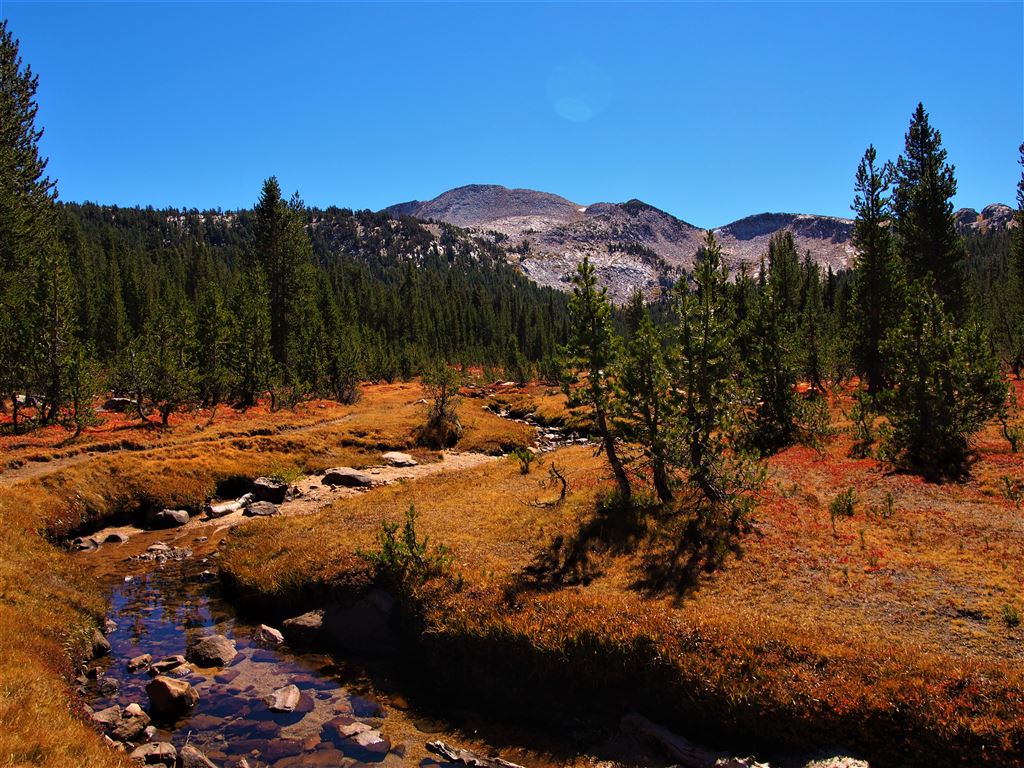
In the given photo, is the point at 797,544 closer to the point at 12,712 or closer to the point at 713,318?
the point at 713,318

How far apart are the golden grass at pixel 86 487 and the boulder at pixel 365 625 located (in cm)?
675

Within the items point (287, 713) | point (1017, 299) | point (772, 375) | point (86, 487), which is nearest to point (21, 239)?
point (86, 487)

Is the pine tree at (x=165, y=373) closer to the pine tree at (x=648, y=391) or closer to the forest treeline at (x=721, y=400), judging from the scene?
the forest treeline at (x=721, y=400)

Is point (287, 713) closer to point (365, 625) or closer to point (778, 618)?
point (365, 625)

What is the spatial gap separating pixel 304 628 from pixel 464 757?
8057 mm

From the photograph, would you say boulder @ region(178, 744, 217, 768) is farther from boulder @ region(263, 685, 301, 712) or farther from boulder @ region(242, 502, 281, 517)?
boulder @ region(242, 502, 281, 517)

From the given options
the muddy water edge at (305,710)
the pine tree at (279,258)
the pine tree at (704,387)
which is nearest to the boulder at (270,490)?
the muddy water edge at (305,710)

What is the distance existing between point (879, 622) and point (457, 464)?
3437 centimetres

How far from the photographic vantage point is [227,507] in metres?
32.9

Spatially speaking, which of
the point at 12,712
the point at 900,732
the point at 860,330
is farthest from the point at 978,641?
the point at 860,330

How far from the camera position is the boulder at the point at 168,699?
13930 mm

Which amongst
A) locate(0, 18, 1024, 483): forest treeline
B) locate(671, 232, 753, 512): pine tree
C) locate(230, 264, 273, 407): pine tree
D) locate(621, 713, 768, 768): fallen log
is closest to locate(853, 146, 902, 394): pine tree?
locate(0, 18, 1024, 483): forest treeline

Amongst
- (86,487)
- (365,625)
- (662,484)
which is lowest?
(365,625)

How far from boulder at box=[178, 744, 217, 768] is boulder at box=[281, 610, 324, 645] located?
5907 millimetres
